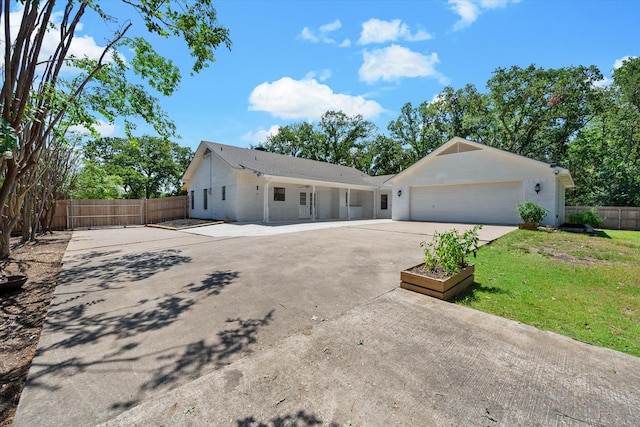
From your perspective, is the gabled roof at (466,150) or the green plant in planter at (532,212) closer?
the green plant in planter at (532,212)

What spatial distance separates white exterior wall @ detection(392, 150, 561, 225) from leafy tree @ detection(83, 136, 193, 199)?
25409mm

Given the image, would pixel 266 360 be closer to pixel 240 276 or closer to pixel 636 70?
pixel 240 276

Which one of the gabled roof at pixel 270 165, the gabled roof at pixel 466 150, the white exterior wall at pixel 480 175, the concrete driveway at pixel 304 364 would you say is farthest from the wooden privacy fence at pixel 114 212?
the gabled roof at pixel 466 150

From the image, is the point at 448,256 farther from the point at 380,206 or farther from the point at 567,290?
the point at 380,206

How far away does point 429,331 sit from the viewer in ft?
10.0

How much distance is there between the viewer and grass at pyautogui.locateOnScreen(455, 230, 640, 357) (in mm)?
3168

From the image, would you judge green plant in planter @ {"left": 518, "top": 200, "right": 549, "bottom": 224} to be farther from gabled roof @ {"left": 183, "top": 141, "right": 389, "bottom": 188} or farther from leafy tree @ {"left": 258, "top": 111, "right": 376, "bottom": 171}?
leafy tree @ {"left": 258, "top": 111, "right": 376, "bottom": 171}

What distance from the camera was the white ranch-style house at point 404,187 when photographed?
13234 mm

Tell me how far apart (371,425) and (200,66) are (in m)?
7.90

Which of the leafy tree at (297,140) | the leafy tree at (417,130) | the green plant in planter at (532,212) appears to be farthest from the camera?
the leafy tree at (297,140)

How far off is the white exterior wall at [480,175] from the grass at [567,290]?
17.8 ft

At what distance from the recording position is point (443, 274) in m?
4.33

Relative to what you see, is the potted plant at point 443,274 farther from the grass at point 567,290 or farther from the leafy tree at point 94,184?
the leafy tree at point 94,184

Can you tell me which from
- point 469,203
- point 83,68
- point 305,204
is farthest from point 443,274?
point 305,204
